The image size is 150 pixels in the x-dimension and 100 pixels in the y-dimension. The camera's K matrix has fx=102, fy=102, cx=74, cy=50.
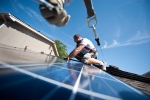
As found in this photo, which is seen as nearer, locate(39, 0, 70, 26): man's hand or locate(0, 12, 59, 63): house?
locate(39, 0, 70, 26): man's hand

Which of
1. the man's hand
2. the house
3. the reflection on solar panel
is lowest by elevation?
the reflection on solar panel

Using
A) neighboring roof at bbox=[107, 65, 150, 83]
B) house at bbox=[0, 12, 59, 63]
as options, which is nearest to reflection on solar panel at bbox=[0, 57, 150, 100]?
neighboring roof at bbox=[107, 65, 150, 83]

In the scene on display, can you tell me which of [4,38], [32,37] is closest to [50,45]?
[32,37]

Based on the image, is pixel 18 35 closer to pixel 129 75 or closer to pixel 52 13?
pixel 129 75

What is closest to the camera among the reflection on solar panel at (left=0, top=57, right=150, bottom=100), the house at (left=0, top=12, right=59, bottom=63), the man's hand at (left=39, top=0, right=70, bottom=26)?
the reflection on solar panel at (left=0, top=57, right=150, bottom=100)

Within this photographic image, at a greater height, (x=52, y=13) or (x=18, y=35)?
(x=18, y=35)

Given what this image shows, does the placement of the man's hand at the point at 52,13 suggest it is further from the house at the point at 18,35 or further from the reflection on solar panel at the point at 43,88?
the house at the point at 18,35

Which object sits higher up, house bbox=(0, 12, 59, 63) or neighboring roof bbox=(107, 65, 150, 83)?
house bbox=(0, 12, 59, 63)

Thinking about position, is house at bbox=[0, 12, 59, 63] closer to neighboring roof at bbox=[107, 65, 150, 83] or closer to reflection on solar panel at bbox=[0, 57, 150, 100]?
neighboring roof at bbox=[107, 65, 150, 83]

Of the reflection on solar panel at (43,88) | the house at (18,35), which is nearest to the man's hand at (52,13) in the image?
the reflection on solar panel at (43,88)

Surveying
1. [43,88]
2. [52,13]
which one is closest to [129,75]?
[52,13]

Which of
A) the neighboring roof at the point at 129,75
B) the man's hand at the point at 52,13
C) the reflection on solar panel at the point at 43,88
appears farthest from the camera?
the neighboring roof at the point at 129,75

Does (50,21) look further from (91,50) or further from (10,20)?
(10,20)

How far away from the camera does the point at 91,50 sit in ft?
14.2
